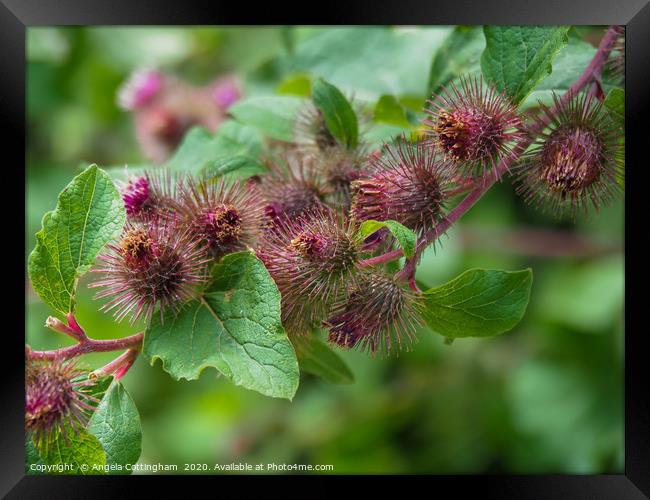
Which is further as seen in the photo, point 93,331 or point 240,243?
point 93,331

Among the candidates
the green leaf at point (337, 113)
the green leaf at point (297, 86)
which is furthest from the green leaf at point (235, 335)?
the green leaf at point (297, 86)

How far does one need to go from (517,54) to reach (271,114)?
826 millimetres

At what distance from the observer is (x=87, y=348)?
1.72m

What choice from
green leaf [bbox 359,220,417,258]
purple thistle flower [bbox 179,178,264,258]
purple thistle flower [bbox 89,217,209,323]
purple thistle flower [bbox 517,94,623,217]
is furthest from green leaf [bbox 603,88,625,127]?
purple thistle flower [bbox 89,217,209,323]

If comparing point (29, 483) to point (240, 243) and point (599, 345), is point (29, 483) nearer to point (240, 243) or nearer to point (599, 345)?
point (240, 243)

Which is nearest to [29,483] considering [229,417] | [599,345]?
[229,417]

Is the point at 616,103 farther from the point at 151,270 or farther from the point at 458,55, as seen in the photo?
the point at 151,270

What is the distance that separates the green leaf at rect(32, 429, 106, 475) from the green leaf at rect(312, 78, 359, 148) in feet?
3.43

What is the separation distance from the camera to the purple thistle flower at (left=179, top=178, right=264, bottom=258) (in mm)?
1709

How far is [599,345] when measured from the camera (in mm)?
4145

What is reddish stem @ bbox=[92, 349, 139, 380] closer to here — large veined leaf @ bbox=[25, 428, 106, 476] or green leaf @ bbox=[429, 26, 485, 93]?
large veined leaf @ bbox=[25, 428, 106, 476]
